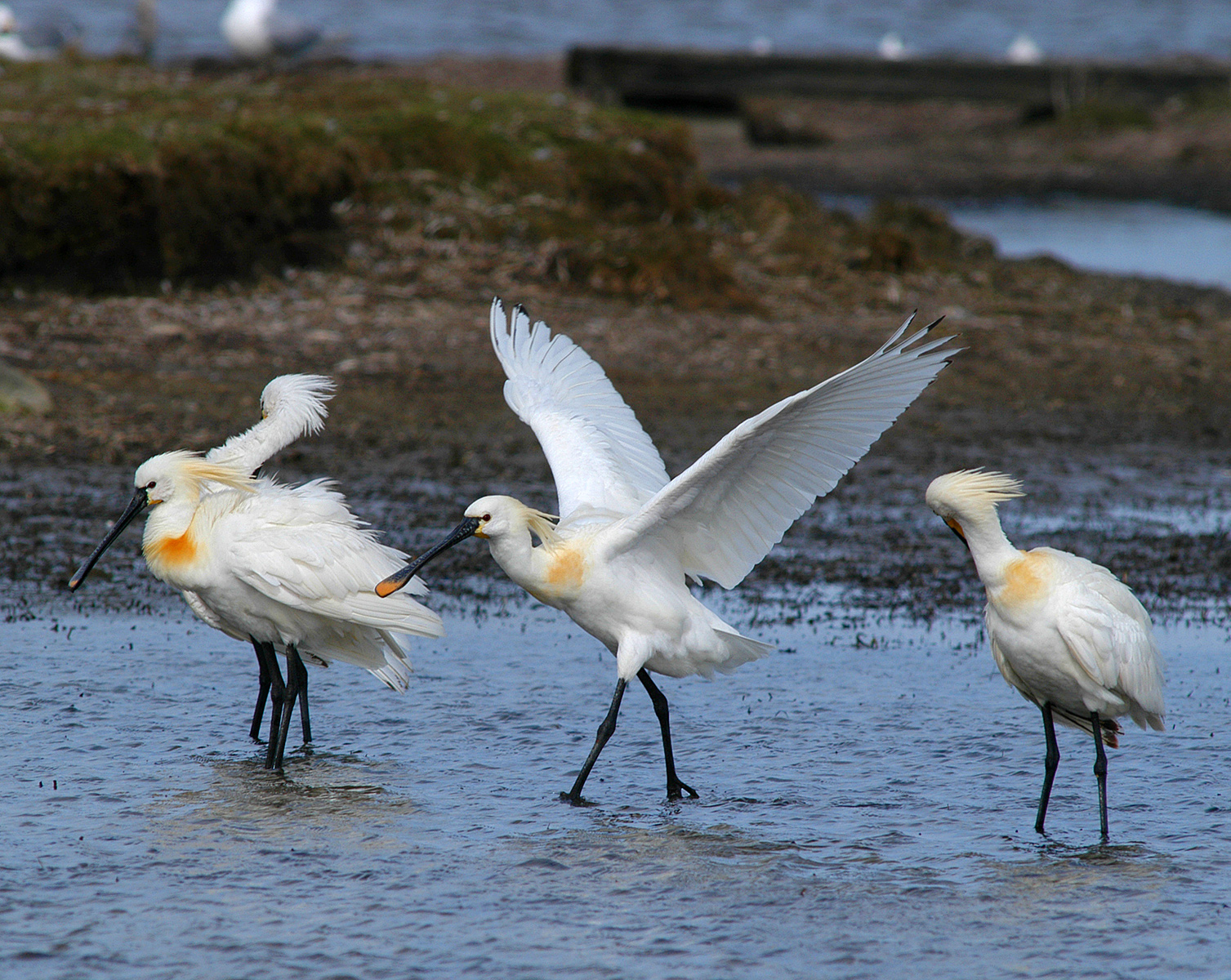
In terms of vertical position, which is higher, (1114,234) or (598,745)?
(1114,234)

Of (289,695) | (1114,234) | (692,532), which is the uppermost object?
Answer: (1114,234)

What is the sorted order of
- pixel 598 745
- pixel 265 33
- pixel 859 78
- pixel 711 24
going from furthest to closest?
pixel 711 24
pixel 859 78
pixel 265 33
pixel 598 745

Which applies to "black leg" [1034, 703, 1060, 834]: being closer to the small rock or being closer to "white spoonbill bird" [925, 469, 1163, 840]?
"white spoonbill bird" [925, 469, 1163, 840]

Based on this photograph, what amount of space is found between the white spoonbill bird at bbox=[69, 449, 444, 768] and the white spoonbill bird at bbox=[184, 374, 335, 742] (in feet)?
0.40

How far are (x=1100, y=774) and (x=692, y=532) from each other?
64.2 inches

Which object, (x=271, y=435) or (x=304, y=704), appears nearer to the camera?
(x=304, y=704)

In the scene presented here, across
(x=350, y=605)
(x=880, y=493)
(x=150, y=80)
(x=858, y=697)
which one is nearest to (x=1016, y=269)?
(x=880, y=493)

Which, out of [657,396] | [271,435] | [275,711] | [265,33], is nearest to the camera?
[275,711]

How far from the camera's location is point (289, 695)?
6020 millimetres

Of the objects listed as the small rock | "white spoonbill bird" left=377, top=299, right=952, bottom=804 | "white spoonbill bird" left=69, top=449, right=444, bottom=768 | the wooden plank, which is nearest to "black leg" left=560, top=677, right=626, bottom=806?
"white spoonbill bird" left=377, top=299, right=952, bottom=804

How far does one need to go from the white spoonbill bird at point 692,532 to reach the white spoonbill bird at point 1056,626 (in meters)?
0.40

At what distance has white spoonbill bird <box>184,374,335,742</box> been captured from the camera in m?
6.38

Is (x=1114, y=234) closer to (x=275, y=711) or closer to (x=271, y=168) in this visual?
(x=271, y=168)

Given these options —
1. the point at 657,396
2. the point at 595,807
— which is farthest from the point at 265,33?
the point at 595,807
